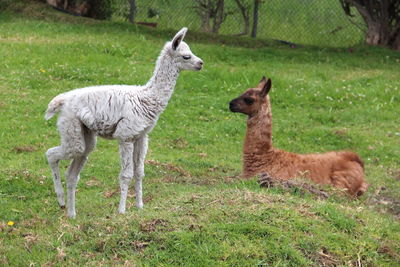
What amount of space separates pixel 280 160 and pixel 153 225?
9.47 ft

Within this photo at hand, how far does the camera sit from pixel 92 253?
18.0 ft

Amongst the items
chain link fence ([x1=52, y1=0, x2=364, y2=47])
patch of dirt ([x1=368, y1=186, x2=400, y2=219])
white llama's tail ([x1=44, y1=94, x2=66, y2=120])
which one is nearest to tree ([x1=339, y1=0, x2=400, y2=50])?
chain link fence ([x1=52, y1=0, x2=364, y2=47])

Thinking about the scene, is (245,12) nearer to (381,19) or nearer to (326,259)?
(381,19)

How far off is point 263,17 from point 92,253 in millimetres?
15900

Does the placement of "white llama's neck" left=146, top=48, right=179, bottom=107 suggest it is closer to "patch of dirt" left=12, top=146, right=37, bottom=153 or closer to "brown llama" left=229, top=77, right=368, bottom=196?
"brown llama" left=229, top=77, right=368, bottom=196

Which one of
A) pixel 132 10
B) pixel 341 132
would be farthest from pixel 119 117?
pixel 132 10

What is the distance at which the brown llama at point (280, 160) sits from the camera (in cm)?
808

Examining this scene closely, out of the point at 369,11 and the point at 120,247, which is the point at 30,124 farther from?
the point at 369,11

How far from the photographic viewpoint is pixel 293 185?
7273mm

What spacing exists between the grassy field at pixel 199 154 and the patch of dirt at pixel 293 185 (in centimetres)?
13

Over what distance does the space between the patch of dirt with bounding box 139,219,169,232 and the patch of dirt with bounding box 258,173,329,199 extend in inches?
71.5

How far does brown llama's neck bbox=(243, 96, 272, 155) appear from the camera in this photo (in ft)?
27.4

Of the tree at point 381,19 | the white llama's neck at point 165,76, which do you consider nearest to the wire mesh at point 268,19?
the tree at point 381,19

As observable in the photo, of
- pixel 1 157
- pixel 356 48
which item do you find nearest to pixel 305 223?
pixel 1 157
